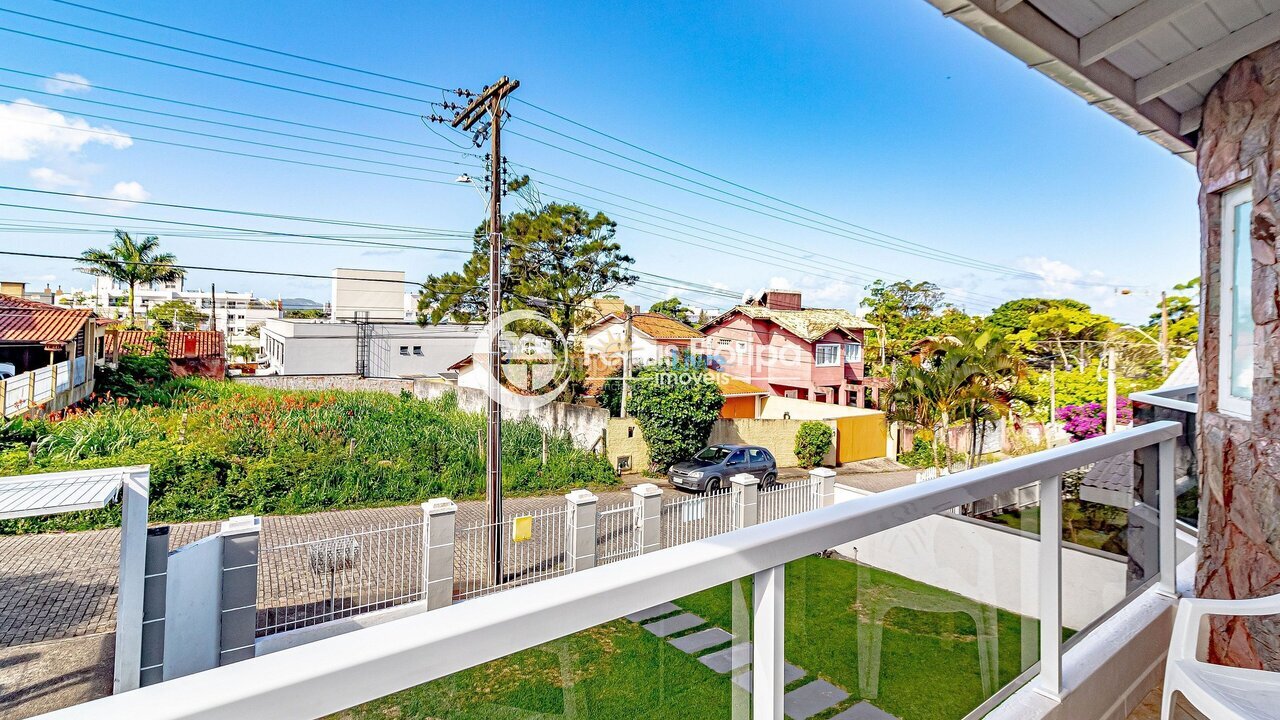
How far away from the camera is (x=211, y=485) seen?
31.6 feet

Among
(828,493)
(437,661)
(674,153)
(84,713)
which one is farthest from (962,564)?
(674,153)

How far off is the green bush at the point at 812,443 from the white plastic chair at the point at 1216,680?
1409 centimetres

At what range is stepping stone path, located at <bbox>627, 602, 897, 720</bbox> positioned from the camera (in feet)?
2.03

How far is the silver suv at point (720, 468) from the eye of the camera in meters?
11.7

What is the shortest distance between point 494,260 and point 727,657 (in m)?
7.64

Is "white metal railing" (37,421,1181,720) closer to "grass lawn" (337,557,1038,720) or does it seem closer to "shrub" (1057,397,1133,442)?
"grass lawn" (337,557,1038,720)

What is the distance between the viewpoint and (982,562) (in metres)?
1.11

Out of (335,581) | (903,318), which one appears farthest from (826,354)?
(335,581)

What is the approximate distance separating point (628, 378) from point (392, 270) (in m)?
14.0

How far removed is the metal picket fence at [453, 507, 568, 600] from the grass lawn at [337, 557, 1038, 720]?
19.1 feet

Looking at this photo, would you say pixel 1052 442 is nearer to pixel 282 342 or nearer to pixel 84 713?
pixel 84 713

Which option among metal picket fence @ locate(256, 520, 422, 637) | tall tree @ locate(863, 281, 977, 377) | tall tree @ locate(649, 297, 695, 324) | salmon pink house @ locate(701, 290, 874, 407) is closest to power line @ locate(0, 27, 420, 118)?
salmon pink house @ locate(701, 290, 874, 407)

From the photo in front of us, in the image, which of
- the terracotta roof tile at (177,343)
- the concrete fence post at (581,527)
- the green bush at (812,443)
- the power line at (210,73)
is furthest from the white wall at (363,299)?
the concrete fence post at (581,527)

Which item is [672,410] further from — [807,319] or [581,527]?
[807,319]
